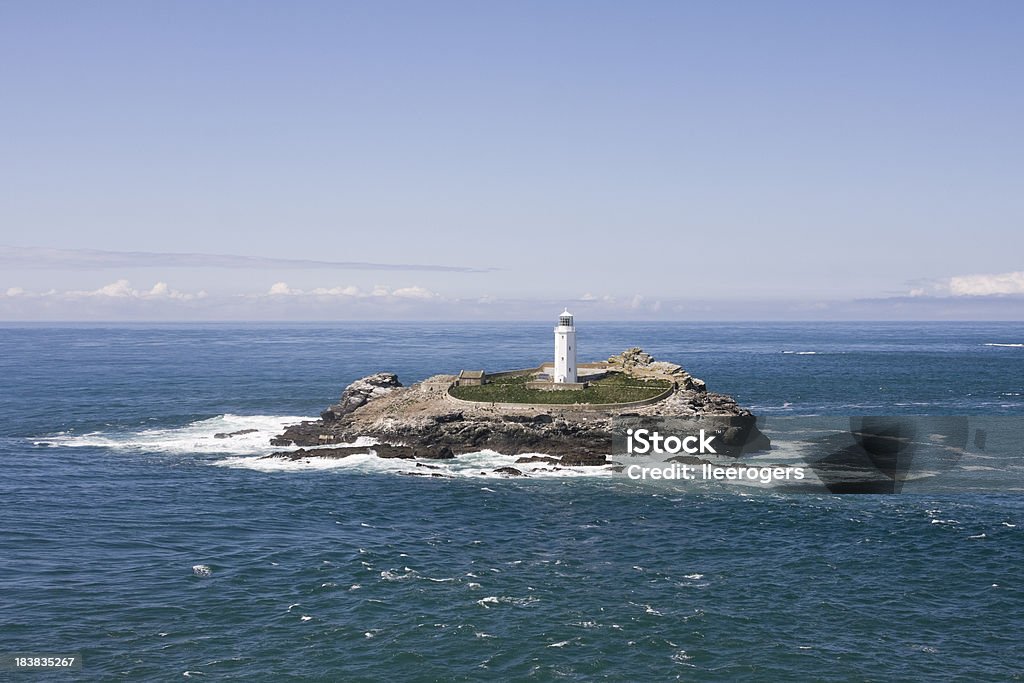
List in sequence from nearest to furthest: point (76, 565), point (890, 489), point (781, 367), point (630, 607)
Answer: point (630, 607) → point (76, 565) → point (890, 489) → point (781, 367)

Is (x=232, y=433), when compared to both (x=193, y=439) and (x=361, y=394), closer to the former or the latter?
(x=193, y=439)

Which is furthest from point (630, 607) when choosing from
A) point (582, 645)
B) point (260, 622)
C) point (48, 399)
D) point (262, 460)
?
point (48, 399)

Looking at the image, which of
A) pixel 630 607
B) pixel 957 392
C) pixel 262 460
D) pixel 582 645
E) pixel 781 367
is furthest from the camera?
pixel 781 367

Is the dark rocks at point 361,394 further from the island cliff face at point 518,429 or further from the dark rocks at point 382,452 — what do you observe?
the dark rocks at point 382,452

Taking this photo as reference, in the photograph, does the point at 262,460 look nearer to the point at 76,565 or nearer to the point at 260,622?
the point at 76,565

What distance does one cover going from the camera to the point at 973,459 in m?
71.6

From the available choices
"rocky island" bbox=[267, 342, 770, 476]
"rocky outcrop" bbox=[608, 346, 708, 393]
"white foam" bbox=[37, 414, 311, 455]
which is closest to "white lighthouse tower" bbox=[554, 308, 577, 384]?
"rocky island" bbox=[267, 342, 770, 476]

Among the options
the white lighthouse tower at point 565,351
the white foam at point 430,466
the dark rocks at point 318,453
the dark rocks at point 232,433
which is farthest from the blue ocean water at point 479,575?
the white lighthouse tower at point 565,351

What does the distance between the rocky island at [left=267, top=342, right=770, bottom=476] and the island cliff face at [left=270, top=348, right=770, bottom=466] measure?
9 cm

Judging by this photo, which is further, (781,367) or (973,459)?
(781,367)

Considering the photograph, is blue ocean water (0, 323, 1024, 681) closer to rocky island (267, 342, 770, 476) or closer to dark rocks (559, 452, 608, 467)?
dark rocks (559, 452, 608, 467)

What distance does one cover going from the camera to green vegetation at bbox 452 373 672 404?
80188 millimetres

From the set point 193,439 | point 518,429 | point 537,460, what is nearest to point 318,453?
point 193,439

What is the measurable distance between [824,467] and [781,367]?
109 m
